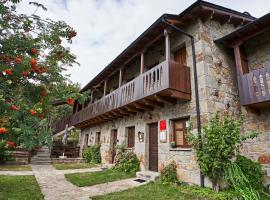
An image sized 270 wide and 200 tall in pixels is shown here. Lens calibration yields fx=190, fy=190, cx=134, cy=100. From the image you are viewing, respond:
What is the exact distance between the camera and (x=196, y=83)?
22.5ft

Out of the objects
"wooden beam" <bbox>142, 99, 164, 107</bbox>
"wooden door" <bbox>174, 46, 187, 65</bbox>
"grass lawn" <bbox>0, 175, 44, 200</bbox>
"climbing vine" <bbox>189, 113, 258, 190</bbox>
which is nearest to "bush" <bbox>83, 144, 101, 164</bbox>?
"grass lawn" <bbox>0, 175, 44, 200</bbox>

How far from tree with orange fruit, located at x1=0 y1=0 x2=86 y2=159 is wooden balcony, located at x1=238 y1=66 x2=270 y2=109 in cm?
575

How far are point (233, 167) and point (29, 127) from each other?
540cm

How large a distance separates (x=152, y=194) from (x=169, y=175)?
1.42 meters

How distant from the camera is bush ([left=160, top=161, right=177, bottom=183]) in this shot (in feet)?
22.1

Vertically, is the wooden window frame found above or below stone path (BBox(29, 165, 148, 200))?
above

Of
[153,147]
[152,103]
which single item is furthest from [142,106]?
[153,147]

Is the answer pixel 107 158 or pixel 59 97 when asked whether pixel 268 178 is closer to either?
pixel 59 97

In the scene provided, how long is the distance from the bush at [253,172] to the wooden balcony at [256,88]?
1992 millimetres

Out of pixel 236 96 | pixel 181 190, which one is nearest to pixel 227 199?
pixel 181 190

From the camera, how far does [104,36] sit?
1275 cm

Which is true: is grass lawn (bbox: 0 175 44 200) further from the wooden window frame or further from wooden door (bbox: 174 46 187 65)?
the wooden window frame

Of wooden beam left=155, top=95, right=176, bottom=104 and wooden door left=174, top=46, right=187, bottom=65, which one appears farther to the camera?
wooden door left=174, top=46, right=187, bottom=65

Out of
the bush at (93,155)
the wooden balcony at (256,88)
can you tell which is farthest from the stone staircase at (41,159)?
the wooden balcony at (256,88)
